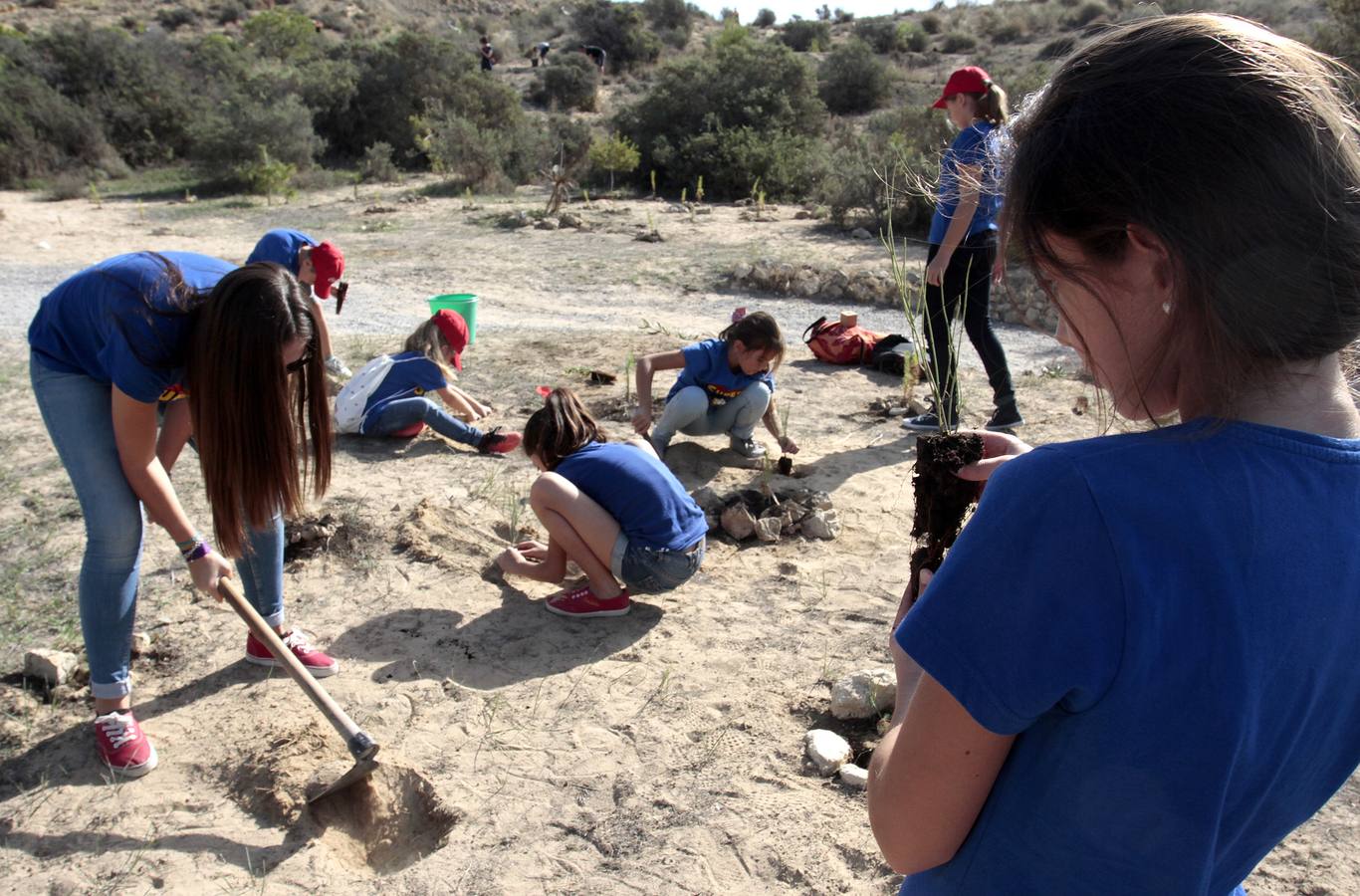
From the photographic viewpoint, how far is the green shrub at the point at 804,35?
33.8m

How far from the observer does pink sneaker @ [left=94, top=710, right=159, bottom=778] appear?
107 inches

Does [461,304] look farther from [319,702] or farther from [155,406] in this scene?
[319,702]

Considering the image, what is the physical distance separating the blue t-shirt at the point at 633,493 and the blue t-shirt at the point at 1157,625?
8.89 feet

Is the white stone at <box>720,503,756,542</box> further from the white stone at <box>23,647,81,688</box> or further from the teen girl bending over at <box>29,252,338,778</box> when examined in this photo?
the white stone at <box>23,647,81,688</box>

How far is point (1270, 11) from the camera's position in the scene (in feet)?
81.1

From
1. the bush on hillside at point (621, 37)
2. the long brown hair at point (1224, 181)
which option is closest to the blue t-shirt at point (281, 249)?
the long brown hair at point (1224, 181)

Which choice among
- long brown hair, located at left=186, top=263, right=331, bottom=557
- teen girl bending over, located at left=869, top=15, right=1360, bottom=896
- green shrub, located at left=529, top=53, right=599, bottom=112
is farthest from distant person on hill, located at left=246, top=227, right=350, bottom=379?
green shrub, located at left=529, top=53, right=599, bottom=112

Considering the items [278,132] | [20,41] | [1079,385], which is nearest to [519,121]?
[278,132]

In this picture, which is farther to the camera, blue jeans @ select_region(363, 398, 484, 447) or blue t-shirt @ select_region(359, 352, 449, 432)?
blue t-shirt @ select_region(359, 352, 449, 432)

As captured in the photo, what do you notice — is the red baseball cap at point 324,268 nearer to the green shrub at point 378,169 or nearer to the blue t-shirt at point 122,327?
the blue t-shirt at point 122,327

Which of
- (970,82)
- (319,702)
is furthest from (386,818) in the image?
(970,82)

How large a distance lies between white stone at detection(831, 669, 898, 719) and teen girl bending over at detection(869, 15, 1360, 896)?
2.08 m

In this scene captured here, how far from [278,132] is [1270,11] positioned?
2392 cm

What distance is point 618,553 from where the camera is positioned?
355 cm
